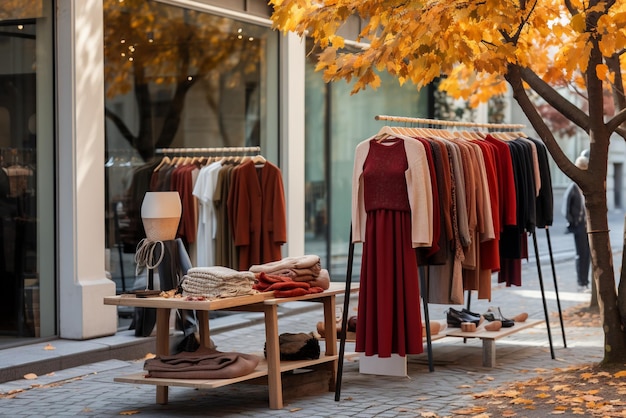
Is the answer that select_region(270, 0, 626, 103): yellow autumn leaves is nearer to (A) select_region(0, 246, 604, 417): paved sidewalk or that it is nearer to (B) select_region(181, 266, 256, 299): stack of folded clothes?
(B) select_region(181, 266, 256, 299): stack of folded clothes

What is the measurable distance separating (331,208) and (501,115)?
7.39 meters

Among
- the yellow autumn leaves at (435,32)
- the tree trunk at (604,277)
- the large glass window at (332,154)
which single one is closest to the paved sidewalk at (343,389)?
the tree trunk at (604,277)

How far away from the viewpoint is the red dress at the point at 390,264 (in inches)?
334

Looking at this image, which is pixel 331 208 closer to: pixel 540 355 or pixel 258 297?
pixel 540 355

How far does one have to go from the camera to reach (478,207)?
938 cm

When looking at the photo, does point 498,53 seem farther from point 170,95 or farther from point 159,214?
point 170,95

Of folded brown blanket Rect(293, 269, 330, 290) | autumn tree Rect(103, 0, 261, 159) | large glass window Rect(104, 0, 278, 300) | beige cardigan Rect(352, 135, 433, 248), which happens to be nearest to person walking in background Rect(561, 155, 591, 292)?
large glass window Rect(104, 0, 278, 300)

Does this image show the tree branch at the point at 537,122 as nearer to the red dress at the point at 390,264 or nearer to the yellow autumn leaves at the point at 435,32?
the yellow autumn leaves at the point at 435,32

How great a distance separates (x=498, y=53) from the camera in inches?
332

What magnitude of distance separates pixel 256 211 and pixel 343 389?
3.23m

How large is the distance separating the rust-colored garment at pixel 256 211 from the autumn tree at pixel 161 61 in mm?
1214

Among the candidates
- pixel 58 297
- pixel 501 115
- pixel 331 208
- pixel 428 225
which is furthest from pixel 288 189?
pixel 501 115

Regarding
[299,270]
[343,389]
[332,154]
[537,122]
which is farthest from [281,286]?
[332,154]

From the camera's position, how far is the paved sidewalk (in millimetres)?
7703
